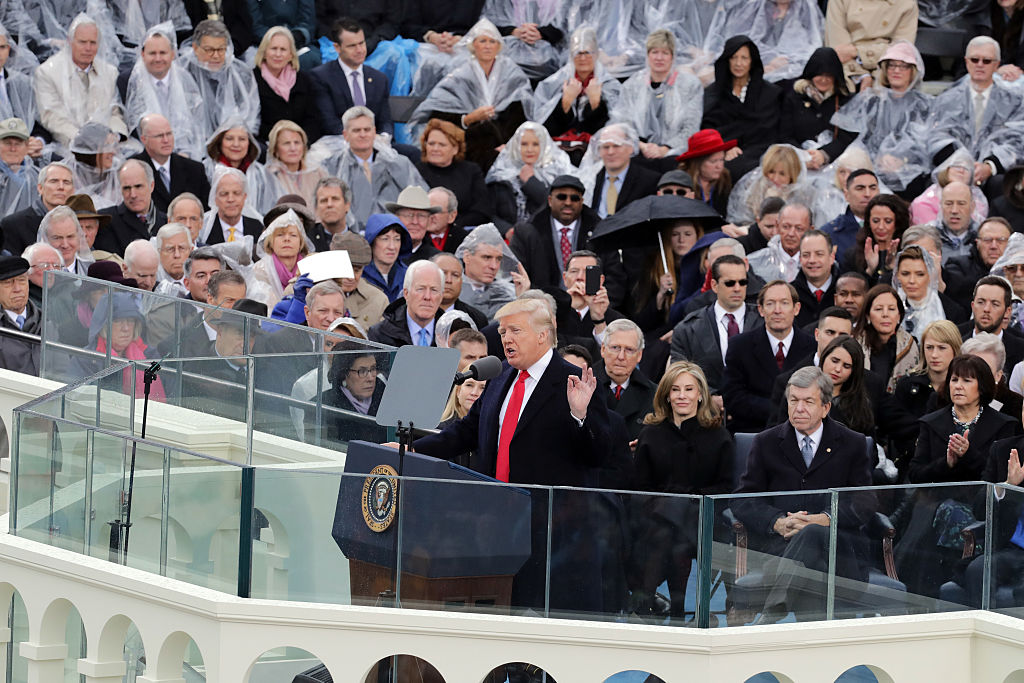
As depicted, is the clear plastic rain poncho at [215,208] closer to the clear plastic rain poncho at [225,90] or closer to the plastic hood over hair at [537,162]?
the clear plastic rain poncho at [225,90]

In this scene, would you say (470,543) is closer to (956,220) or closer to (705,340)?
(705,340)

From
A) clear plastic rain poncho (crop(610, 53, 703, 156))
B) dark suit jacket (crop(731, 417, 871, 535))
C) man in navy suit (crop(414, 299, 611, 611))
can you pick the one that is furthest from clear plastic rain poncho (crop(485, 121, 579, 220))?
man in navy suit (crop(414, 299, 611, 611))

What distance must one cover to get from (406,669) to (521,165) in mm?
6340

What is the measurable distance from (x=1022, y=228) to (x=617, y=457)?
4.79 meters

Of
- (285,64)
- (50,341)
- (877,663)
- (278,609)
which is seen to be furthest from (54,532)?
(285,64)

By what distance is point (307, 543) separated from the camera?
761cm

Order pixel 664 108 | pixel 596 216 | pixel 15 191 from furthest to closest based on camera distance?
pixel 664 108
pixel 15 191
pixel 596 216

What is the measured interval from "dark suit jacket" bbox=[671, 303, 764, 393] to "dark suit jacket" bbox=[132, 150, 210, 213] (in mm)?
3883

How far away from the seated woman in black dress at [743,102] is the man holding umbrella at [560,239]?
2.40m

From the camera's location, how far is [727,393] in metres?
10.1

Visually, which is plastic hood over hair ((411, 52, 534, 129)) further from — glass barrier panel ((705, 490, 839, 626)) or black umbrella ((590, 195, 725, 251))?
glass barrier panel ((705, 490, 839, 626))

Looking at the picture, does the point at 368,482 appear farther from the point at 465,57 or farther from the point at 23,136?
the point at 465,57

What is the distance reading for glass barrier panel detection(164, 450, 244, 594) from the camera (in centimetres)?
766

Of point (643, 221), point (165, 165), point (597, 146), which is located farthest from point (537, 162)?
point (165, 165)
